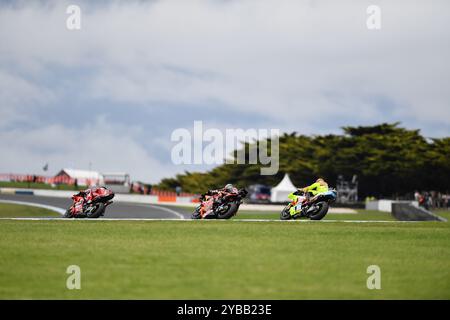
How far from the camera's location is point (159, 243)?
1652 cm

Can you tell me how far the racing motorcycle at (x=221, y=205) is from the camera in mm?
25891

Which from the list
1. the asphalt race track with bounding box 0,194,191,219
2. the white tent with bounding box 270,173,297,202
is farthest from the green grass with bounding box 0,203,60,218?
the white tent with bounding box 270,173,297,202

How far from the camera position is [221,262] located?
13.0 meters

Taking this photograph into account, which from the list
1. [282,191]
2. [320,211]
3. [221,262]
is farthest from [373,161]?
[221,262]

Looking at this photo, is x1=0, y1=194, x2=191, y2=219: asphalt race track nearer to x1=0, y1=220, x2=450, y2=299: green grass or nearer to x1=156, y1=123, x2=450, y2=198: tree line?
x1=0, y1=220, x2=450, y2=299: green grass

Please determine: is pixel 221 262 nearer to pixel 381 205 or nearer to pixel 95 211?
pixel 95 211

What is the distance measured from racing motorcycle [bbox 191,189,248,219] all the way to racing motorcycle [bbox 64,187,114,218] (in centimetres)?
373

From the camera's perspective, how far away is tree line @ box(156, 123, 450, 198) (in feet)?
282

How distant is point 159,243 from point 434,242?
740cm

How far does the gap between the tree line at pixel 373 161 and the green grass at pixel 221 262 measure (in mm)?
67247

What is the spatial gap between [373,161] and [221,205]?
2529 inches

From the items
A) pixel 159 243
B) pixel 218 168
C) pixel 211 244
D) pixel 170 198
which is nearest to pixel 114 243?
pixel 159 243
